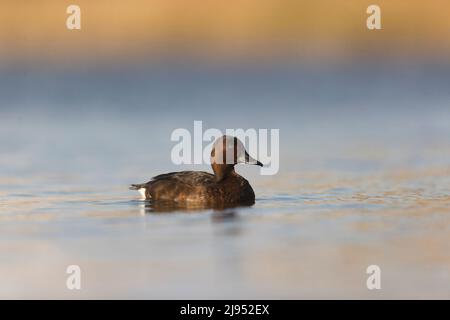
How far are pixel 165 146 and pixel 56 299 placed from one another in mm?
10350

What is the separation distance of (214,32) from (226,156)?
46.9 feet

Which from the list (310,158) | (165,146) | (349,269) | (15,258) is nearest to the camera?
(349,269)

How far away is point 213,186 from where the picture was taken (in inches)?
501

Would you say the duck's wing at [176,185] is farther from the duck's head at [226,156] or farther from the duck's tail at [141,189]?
the duck's head at [226,156]

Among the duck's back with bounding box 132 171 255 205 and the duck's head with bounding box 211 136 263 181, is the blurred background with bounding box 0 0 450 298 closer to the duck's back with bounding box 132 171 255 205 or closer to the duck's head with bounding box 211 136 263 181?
the duck's back with bounding box 132 171 255 205

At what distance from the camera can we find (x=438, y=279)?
8406 millimetres

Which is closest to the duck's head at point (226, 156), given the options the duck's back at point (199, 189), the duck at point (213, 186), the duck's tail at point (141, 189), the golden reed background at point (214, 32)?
the duck at point (213, 186)

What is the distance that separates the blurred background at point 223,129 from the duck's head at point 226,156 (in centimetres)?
60

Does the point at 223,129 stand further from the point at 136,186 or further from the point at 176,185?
the point at 176,185

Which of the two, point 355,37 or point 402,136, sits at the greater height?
point 355,37

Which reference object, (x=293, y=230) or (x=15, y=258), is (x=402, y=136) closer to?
(x=293, y=230)

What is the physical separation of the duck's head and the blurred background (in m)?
0.60

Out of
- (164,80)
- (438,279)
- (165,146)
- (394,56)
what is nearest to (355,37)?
(394,56)

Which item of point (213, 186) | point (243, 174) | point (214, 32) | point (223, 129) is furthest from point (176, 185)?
point (214, 32)
